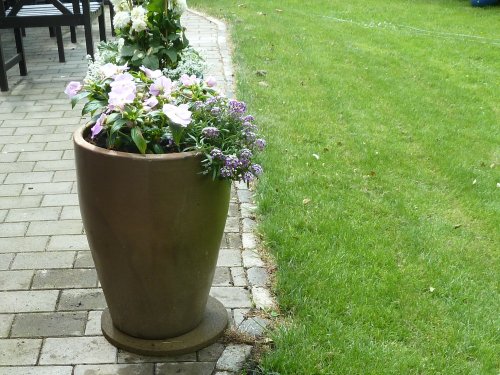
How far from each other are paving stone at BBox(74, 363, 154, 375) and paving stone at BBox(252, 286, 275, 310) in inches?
24.8

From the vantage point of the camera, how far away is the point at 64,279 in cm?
331

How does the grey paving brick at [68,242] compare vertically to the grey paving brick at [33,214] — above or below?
above

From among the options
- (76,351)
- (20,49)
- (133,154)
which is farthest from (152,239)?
(20,49)

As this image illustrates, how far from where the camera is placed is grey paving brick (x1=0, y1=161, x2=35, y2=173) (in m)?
4.71

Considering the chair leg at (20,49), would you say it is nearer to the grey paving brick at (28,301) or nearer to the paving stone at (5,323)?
the grey paving brick at (28,301)

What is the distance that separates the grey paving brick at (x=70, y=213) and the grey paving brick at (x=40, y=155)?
0.93m

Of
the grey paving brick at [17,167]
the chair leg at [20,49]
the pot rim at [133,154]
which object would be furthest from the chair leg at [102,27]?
the pot rim at [133,154]

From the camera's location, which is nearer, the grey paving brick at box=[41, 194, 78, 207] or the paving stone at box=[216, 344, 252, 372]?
the paving stone at box=[216, 344, 252, 372]

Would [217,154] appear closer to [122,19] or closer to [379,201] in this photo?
[122,19]

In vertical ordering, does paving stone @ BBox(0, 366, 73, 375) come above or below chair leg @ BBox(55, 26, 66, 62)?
above

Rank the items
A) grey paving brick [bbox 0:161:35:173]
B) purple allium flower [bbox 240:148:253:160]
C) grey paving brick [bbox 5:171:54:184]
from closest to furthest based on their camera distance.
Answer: purple allium flower [bbox 240:148:253:160], grey paving brick [bbox 5:171:54:184], grey paving brick [bbox 0:161:35:173]

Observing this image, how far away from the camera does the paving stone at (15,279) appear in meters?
3.25

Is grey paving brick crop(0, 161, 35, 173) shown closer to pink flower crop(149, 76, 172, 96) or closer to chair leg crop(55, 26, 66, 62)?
pink flower crop(149, 76, 172, 96)

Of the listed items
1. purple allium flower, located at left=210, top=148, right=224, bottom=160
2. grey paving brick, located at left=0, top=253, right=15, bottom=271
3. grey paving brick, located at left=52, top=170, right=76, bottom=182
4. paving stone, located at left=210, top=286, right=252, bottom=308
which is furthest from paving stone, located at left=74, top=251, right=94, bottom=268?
purple allium flower, located at left=210, top=148, right=224, bottom=160
